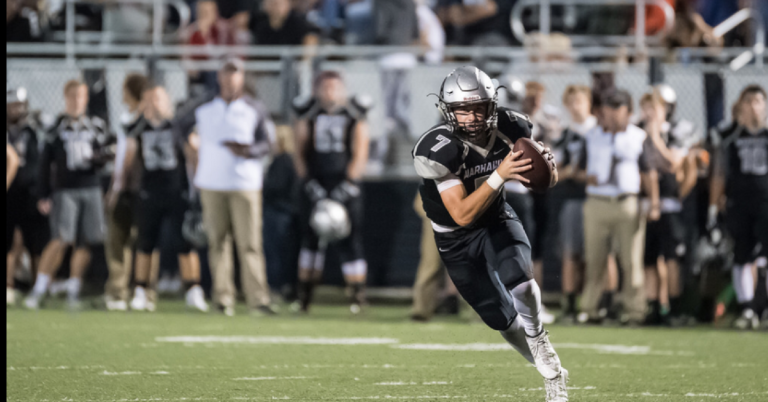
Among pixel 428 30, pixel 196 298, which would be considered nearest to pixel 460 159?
pixel 196 298

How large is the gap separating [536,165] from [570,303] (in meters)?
5.49

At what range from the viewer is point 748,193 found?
34.2 feet

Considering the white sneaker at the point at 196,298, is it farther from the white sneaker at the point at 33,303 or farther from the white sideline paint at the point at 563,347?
the white sideline paint at the point at 563,347

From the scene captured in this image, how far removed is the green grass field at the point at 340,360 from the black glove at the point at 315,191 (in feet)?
3.93

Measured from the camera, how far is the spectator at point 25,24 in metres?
13.8

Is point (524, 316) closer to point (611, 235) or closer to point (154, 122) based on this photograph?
point (611, 235)

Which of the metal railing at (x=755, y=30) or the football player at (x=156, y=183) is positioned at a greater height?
the metal railing at (x=755, y=30)

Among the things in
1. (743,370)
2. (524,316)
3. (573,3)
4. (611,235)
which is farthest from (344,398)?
(573,3)

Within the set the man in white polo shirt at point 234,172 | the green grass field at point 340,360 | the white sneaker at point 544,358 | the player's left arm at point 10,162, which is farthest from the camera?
the player's left arm at point 10,162

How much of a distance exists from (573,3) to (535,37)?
0.62 metres

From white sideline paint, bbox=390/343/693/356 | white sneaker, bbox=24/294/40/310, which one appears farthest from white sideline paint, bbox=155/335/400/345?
white sneaker, bbox=24/294/40/310

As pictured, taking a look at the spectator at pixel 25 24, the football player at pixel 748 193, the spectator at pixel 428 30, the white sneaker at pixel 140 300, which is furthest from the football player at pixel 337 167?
the spectator at pixel 25 24

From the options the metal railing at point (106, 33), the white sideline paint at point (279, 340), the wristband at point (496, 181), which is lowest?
the white sideline paint at point (279, 340)

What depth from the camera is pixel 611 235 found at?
1054 centimetres
